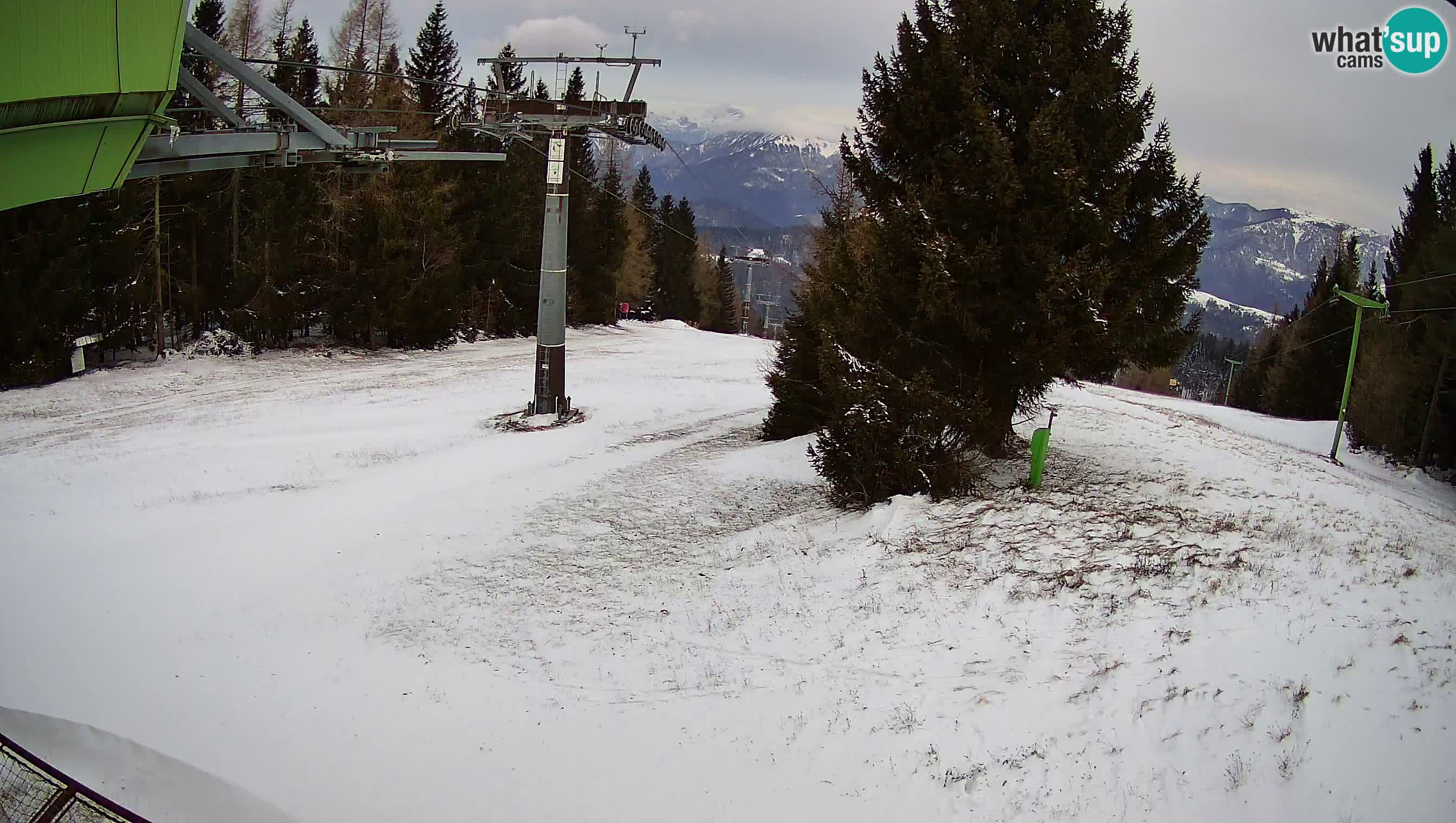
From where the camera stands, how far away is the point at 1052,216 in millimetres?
10672

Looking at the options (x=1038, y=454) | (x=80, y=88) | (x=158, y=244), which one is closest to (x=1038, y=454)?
(x=1038, y=454)

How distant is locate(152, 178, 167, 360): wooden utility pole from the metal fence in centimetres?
2647

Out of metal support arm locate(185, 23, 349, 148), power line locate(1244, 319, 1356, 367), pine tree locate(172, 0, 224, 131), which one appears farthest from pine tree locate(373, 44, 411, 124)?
power line locate(1244, 319, 1356, 367)

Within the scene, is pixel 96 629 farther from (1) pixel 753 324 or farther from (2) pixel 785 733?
(1) pixel 753 324

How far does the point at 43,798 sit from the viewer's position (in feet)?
17.8

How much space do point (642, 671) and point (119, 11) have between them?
6479mm

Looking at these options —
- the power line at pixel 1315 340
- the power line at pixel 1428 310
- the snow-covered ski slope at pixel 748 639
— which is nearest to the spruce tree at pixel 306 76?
the snow-covered ski slope at pixel 748 639

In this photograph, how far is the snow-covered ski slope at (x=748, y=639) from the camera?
6020 millimetres

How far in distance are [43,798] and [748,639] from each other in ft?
18.6

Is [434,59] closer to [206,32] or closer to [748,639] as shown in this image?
[206,32]

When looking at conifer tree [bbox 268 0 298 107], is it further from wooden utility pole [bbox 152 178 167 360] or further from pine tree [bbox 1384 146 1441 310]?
pine tree [bbox 1384 146 1441 310]

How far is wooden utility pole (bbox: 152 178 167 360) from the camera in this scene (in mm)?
26875

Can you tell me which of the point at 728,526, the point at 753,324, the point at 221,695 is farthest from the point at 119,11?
the point at 753,324

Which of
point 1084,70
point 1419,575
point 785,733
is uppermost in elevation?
point 1084,70
